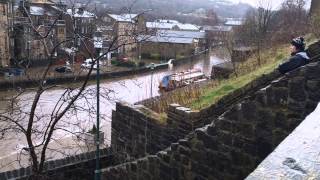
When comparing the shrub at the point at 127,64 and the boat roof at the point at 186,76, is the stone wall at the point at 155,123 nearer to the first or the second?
the boat roof at the point at 186,76

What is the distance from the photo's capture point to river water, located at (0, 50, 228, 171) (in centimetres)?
1251

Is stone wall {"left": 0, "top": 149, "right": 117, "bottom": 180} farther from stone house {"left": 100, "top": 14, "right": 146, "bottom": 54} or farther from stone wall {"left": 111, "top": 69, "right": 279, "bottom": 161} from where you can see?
stone house {"left": 100, "top": 14, "right": 146, "bottom": 54}

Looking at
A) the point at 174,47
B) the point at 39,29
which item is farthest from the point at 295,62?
the point at 174,47

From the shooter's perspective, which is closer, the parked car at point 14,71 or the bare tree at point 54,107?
the bare tree at point 54,107

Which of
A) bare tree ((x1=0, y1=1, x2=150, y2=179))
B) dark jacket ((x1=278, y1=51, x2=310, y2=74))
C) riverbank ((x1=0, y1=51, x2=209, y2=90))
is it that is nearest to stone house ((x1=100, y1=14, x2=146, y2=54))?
bare tree ((x1=0, y1=1, x2=150, y2=179))

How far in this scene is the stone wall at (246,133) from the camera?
220 inches

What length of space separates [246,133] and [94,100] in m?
23.0

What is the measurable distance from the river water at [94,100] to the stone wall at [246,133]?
266cm

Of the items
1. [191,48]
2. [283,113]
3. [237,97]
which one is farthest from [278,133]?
[191,48]

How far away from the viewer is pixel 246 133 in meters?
6.20

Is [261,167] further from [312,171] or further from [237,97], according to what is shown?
[237,97]

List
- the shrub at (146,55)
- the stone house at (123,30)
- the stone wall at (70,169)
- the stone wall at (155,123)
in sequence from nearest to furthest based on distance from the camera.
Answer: the stone wall at (155,123)
the stone house at (123,30)
the stone wall at (70,169)
the shrub at (146,55)

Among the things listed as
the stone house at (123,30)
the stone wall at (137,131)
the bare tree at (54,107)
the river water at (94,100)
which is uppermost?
the stone house at (123,30)

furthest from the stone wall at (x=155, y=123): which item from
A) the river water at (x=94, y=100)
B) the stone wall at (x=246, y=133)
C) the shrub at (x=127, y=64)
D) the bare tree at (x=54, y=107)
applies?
the shrub at (x=127, y=64)
